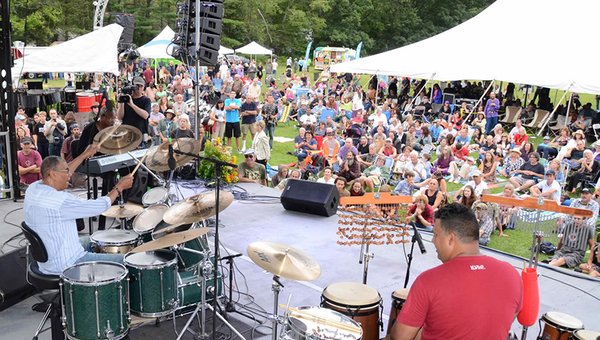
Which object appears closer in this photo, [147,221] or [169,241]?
[169,241]

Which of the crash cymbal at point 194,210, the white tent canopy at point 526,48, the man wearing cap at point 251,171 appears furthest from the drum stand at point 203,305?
the white tent canopy at point 526,48

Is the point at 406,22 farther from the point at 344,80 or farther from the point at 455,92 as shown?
the point at 455,92

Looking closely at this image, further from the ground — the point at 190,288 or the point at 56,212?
the point at 56,212

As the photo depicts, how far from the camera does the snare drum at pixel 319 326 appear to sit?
3.56 m

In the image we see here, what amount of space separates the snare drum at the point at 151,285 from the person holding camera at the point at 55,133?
27.8 ft

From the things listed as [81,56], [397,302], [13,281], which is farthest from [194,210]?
[81,56]

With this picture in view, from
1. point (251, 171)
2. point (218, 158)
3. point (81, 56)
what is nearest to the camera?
point (218, 158)

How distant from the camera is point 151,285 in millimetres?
4484

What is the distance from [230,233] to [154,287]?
10.0 feet

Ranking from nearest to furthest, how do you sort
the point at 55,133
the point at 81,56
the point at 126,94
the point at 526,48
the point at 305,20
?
the point at 126,94 < the point at 526,48 < the point at 55,133 < the point at 81,56 < the point at 305,20

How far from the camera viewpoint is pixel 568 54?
8734 millimetres

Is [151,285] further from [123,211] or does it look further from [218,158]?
[218,158]

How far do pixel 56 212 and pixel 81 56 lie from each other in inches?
417

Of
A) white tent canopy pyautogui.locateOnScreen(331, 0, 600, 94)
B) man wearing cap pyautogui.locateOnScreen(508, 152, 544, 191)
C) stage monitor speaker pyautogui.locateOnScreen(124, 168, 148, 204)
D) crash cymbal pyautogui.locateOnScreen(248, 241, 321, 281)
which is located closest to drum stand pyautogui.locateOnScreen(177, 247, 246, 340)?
crash cymbal pyautogui.locateOnScreen(248, 241, 321, 281)
